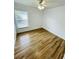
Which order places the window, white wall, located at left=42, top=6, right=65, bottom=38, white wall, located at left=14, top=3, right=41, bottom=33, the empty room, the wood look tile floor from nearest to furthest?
the wood look tile floor, the empty room, white wall, located at left=42, top=6, right=65, bottom=38, the window, white wall, located at left=14, top=3, right=41, bottom=33

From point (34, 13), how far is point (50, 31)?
1.96 metres

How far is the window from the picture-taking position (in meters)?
6.23

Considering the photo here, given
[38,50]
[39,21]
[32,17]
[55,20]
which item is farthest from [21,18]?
[38,50]

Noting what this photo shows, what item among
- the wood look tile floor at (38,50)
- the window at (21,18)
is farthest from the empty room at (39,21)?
the wood look tile floor at (38,50)

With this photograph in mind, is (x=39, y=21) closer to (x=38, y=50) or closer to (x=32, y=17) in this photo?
(x=32, y=17)

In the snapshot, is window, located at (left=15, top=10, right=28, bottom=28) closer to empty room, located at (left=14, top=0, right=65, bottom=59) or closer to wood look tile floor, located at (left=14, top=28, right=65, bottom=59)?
empty room, located at (left=14, top=0, right=65, bottom=59)

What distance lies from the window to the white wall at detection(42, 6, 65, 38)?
168cm

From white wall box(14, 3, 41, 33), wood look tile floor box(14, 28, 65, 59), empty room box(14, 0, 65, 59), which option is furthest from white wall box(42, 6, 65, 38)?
wood look tile floor box(14, 28, 65, 59)

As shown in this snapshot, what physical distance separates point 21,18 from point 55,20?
7.55 ft

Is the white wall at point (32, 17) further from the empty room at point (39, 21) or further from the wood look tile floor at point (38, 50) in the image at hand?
the wood look tile floor at point (38, 50)
